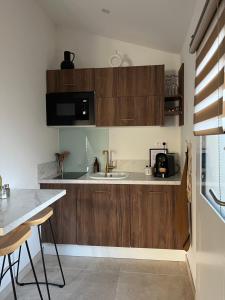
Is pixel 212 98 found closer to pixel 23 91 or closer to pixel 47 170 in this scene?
pixel 23 91

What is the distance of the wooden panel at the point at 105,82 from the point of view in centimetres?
309

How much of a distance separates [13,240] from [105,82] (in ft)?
6.73

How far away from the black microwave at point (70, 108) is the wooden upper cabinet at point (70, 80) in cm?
8

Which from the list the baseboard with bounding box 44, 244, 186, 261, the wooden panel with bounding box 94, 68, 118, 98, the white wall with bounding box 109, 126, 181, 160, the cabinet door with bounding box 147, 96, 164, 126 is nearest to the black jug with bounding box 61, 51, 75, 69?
the wooden panel with bounding box 94, 68, 118, 98

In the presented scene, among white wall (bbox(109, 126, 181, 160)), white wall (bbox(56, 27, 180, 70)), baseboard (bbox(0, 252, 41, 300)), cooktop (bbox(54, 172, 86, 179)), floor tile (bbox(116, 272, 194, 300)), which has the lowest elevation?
floor tile (bbox(116, 272, 194, 300))

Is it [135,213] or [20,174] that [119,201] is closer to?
[135,213]

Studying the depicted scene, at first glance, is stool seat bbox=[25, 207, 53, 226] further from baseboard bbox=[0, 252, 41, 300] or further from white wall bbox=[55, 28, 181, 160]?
white wall bbox=[55, 28, 181, 160]

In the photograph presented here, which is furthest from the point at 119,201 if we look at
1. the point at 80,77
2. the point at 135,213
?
the point at 80,77

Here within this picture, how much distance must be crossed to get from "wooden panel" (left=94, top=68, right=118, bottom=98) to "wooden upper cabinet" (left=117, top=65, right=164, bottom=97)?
59 millimetres

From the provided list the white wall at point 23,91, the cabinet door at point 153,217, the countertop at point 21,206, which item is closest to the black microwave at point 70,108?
the white wall at point 23,91

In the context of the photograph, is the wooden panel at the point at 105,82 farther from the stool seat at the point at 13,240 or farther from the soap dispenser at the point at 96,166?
the stool seat at the point at 13,240

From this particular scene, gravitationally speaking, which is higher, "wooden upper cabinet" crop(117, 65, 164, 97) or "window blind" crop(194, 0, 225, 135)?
"wooden upper cabinet" crop(117, 65, 164, 97)

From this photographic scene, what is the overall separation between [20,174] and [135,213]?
50.7 inches

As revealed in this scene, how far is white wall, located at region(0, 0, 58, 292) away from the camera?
2369 mm
